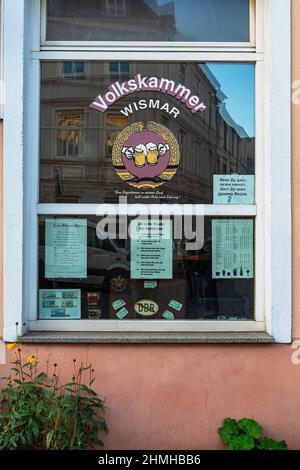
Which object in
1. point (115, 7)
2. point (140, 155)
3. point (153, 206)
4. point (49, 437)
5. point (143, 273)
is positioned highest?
point (115, 7)

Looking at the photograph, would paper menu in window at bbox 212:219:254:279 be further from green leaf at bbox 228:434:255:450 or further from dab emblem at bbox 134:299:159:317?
green leaf at bbox 228:434:255:450

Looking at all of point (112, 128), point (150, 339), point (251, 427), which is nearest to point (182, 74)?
point (112, 128)

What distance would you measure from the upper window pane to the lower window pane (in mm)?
1487

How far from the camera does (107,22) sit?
13.4 feet

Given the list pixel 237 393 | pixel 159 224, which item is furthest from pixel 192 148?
pixel 237 393

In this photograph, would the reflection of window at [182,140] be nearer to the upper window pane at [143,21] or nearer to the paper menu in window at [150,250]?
the paper menu in window at [150,250]

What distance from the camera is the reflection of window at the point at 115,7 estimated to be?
13.4 feet

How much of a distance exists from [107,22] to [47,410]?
3.05 m

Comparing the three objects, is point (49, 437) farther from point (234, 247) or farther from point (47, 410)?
point (234, 247)

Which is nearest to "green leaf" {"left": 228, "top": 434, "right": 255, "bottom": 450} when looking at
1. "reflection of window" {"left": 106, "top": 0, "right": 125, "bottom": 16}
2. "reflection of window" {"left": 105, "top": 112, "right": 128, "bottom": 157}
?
"reflection of window" {"left": 105, "top": 112, "right": 128, "bottom": 157}

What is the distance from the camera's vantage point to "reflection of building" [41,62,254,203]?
4059mm

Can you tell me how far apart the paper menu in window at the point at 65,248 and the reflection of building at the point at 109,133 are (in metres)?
0.21

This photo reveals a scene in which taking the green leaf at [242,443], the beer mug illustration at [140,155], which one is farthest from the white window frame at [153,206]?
the green leaf at [242,443]
